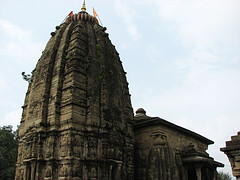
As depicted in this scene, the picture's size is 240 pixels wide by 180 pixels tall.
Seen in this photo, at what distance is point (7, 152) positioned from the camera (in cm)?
2502

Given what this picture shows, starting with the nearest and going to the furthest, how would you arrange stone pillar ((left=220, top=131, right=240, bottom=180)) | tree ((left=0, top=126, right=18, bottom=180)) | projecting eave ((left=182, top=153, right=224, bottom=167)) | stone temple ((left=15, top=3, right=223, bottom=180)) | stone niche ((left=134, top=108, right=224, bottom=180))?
stone pillar ((left=220, top=131, right=240, bottom=180)), stone temple ((left=15, top=3, right=223, bottom=180)), stone niche ((left=134, top=108, right=224, bottom=180)), projecting eave ((left=182, top=153, right=224, bottom=167)), tree ((left=0, top=126, right=18, bottom=180))

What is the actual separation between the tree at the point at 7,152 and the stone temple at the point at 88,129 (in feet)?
36.5

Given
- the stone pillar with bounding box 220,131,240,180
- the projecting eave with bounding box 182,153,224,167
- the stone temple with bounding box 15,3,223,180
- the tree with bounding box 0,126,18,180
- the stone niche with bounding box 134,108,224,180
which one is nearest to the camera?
the stone pillar with bounding box 220,131,240,180

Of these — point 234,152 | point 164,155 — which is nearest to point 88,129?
point 164,155

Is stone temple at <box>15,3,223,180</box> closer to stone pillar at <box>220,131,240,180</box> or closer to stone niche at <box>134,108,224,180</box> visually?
stone niche at <box>134,108,224,180</box>

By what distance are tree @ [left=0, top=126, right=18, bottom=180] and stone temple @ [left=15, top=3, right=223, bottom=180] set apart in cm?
1111

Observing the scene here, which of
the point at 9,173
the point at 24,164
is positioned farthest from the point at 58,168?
the point at 9,173

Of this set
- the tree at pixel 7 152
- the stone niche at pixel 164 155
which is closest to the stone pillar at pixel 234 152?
the stone niche at pixel 164 155

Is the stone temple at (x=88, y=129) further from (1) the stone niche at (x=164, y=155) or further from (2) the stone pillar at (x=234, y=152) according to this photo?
(2) the stone pillar at (x=234, y=152)

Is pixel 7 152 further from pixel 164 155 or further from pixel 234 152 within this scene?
pixel 234 152

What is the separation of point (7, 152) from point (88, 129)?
693 inches

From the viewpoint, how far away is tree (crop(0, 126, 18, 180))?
2339 centimetres

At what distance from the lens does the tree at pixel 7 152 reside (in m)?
23.4

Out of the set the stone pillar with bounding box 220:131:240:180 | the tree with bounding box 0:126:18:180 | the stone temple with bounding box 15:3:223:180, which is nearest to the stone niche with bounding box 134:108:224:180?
the stone temple with bounding box 15:3:223:180
